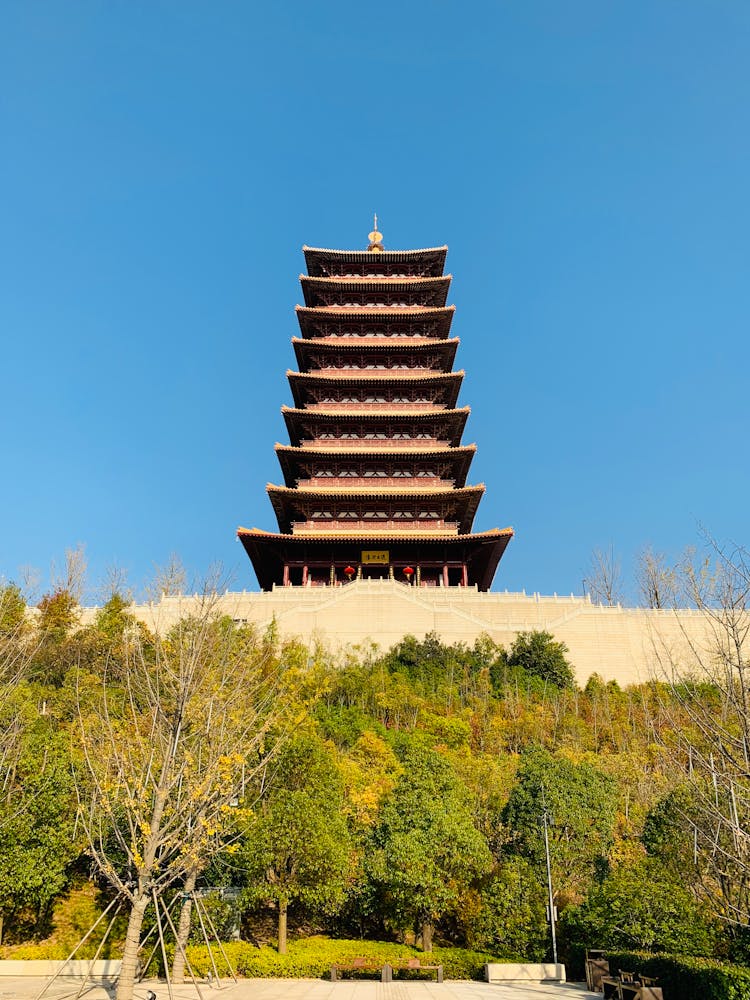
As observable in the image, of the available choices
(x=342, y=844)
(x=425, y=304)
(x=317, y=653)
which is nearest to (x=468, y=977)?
(x=342, y=844)

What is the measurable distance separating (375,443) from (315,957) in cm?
2852

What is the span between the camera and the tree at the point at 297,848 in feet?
48.8

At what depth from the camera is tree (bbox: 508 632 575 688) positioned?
29422 millimetres

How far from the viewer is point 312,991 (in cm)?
1303

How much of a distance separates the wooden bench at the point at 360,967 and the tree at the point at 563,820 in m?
3.97

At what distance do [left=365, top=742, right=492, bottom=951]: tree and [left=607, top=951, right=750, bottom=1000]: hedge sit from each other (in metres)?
3.85

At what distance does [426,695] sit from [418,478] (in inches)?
595

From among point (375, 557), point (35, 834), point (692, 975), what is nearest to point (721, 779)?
point (692, 975)

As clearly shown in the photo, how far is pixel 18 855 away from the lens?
1443cm

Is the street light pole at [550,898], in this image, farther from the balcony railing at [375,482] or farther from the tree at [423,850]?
the balcony railing at [375,482]

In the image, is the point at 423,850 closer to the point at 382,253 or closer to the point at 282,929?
the point at 282,929

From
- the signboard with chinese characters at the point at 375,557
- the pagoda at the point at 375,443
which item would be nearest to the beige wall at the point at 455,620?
the pagoda at the point at 375,443

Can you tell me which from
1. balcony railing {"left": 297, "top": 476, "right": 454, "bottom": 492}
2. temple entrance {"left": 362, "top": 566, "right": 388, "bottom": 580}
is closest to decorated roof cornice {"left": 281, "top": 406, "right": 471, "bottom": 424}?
balcony railing {"left": 297, "top": 476, "right": 454, "bottom": 492}

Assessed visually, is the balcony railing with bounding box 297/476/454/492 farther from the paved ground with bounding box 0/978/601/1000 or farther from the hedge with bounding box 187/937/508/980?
the paved ground with bounding box 0/978/601/1000
